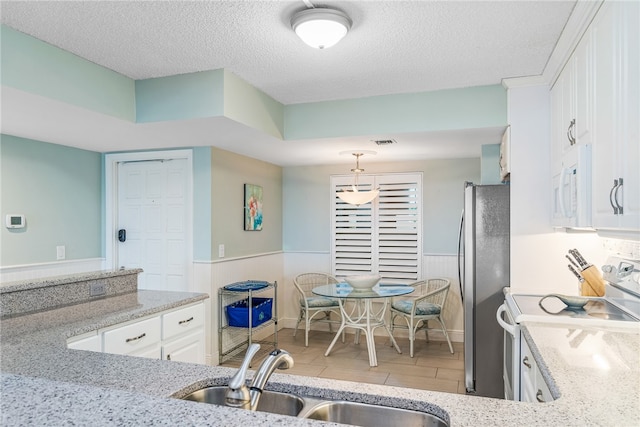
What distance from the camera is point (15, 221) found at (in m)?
3.67

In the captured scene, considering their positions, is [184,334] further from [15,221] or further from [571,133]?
[571,133]

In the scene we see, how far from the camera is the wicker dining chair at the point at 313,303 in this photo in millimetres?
4898

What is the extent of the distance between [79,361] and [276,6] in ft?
5.82

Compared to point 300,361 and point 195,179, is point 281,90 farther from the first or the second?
point 300,361

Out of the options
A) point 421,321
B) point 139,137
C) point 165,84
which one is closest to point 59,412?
point 165,84

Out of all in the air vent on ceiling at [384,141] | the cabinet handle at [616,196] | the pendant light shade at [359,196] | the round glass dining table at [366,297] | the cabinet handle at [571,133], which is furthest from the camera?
the pendant light shade at [359,196]

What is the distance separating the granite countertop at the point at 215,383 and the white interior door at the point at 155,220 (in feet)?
7.73

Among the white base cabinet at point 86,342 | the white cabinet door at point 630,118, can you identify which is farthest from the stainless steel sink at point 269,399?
the white cabinet door at point 630,118

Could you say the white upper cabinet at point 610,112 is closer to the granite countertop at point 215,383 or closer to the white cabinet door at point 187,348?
the granite countertop at point 215,383

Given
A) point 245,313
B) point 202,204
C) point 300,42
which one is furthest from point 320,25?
point 245,313

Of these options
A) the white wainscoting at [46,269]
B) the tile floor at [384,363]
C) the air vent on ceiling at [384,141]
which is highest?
the air vent on ceiling at [384,141]

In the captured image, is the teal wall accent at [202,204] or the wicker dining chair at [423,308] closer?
the teal wall accent at [202,204]

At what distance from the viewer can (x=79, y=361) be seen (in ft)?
5.01

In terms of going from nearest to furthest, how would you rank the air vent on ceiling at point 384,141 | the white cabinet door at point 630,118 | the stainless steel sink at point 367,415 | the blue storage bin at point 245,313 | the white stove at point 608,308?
the stainless steel sink at point 367,415 → the white cabinet door at point 630,118 → the white stove at point 608,308 → the air vent on ceiling at point 384,141 → the blue storage bin at point 245,313
